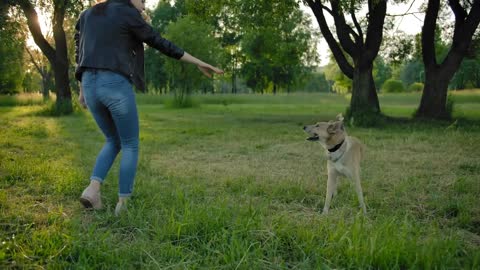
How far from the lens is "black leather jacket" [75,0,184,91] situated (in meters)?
4.06

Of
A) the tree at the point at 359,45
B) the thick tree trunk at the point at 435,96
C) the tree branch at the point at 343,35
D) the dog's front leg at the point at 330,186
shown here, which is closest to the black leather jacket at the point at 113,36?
the dog's front leg at the point at 330,186

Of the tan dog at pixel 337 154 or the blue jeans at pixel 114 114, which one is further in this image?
the tan dog at pixel 337 154

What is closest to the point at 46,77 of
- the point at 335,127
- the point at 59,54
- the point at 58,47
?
the point at 59,54

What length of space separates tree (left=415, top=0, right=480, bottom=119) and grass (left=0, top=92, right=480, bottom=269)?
830cm

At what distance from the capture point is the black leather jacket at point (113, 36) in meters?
4.06

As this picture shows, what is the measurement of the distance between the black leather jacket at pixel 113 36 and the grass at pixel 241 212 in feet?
4.80

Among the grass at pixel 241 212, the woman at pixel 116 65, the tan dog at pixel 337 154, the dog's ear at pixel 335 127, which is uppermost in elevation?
the woman at pixel 116 65

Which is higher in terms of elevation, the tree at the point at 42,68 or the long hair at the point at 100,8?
the tree at the point at 42,68

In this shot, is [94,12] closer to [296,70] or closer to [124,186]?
[124,186]

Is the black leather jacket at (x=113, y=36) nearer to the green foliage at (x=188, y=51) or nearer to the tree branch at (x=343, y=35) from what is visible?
the tree branch at (x=343, y=35)

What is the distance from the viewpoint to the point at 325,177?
22.0 ft

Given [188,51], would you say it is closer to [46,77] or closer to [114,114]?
[114,114]

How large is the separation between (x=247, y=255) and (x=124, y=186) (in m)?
1.75

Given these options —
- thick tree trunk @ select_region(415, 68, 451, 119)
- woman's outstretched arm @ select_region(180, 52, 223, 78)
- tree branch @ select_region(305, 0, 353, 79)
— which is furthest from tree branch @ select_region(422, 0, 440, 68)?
woman's outstretched arm @ select_region(180, 52, 223, 78)
